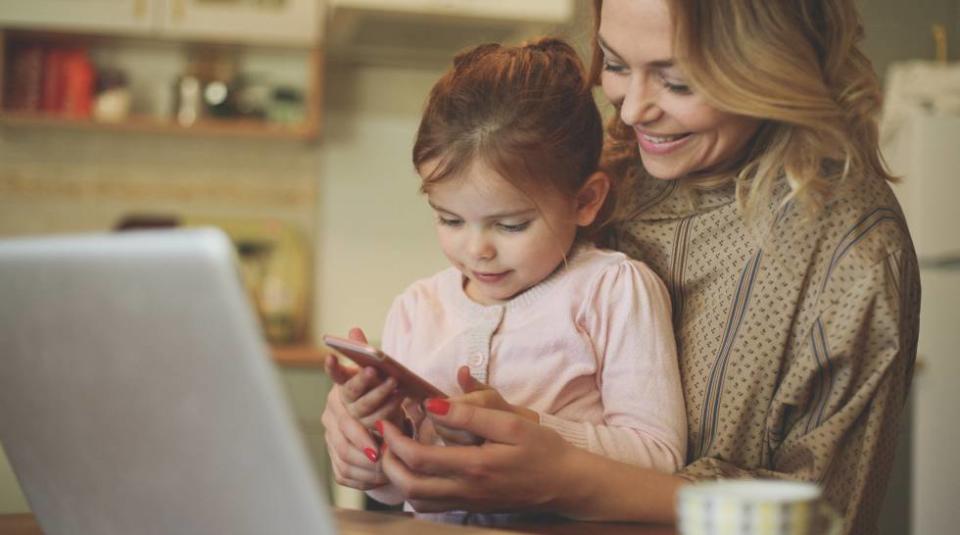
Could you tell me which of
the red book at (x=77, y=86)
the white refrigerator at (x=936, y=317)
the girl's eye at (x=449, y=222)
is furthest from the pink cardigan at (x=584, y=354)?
the red book at (x=77, y=86)

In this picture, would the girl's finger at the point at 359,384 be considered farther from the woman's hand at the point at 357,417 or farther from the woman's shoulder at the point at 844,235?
the woman's shoulder at the point at 844,235

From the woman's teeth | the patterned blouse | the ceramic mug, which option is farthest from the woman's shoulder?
the ceramic mug

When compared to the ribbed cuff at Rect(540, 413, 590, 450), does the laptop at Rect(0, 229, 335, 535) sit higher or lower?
higher

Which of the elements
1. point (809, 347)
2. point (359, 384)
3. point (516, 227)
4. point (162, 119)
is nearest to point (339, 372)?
point (359, 384)

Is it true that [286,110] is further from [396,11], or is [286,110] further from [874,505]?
[874,505]

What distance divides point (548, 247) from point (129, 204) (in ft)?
9.42

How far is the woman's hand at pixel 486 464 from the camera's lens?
1.12 m

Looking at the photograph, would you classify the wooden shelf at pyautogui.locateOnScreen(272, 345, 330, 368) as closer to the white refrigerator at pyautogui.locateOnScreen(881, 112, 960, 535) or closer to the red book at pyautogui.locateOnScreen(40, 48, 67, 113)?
the red book at pyautogui.locateOnScreen(40, 48, 67, 113)

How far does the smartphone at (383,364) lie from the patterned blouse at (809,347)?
0.32 metres

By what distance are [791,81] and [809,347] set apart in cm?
30

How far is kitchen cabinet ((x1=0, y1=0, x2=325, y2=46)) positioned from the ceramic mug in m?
3.24

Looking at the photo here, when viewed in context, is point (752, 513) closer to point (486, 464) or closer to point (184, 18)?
point (486, 464)

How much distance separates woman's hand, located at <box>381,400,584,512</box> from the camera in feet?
3.67

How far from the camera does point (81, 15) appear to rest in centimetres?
363
